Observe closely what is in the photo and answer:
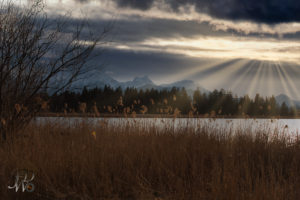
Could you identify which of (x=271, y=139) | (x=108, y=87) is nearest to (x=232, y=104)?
(x=108, y=87)

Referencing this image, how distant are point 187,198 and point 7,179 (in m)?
2.80

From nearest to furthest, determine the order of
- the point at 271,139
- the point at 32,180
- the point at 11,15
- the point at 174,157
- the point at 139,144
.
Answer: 1. the point at 32,180
2. the point at 174,157
3. the point at 139,144
4. the point at 11,15
5. the point at 271,139

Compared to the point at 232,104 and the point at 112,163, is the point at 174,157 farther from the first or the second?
the point at 232,104

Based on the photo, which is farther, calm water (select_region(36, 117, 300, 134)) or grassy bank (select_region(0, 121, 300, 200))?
calm water (select_region(36, 117, 300, 134))

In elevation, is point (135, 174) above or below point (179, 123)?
below

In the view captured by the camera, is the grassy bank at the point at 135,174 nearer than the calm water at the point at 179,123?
Yes

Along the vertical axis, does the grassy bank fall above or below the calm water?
below

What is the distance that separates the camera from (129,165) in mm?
4824

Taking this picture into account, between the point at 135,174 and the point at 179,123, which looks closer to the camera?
the point at 135,174

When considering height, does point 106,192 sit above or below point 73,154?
below

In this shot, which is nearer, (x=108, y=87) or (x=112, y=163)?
(x=112, y=163)

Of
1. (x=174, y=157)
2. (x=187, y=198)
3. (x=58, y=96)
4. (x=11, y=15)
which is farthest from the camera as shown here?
(x=58, y=96)

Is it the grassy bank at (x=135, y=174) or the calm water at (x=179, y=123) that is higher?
the calm water at (x=179, y=123)

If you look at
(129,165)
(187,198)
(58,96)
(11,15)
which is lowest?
(187,198)
